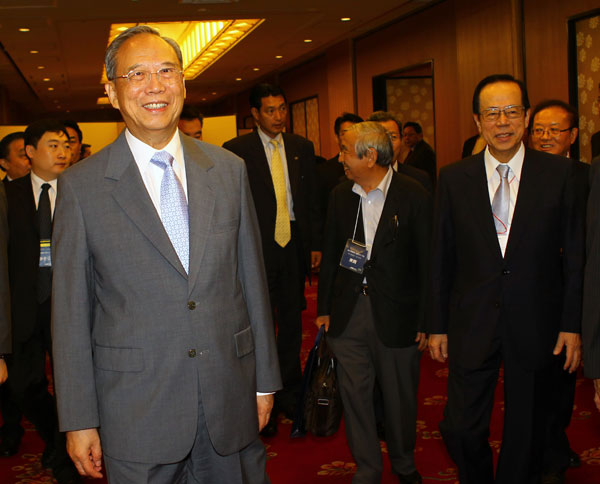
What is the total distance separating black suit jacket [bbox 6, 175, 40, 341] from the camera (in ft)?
→ 12.0

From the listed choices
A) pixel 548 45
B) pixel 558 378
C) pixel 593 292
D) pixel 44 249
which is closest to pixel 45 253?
pixel 44 249

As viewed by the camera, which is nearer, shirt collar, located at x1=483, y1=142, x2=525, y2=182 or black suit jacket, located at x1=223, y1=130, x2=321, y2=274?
shirt collar, located at x1=483, y1=142, x2=525, y2=182

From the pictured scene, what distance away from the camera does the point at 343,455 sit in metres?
4.02

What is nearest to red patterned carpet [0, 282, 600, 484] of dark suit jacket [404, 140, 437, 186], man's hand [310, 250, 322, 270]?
man's hand [310, 250, 322, 270]

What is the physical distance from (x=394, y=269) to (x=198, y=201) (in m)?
1.59

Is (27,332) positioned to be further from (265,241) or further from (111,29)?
(111,29)

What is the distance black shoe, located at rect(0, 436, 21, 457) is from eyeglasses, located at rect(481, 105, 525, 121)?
3336 millimetres

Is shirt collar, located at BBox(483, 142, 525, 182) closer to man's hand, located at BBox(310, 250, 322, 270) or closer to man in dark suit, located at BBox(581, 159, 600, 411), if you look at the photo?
man in dark suit, located at BBox(581, 159, 600, 411)

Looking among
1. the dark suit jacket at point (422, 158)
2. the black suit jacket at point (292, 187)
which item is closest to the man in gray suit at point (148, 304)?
the black suit jacket at point (292, 187)

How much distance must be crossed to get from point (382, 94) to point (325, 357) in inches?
378

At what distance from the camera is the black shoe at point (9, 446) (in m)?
4.31

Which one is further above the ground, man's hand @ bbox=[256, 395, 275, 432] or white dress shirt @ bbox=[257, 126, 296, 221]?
white dress shirt @ bbox=[257, 126, 296, 221]

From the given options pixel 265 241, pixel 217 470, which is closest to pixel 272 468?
pixel 265 241

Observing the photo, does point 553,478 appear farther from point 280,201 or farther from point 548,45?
point 548,45
